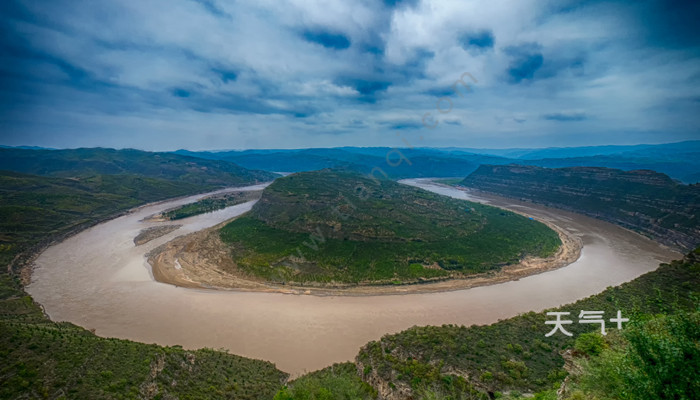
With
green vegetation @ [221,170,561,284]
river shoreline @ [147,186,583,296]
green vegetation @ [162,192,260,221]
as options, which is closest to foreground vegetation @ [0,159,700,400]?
river shoreline @ [147,186,583,296]

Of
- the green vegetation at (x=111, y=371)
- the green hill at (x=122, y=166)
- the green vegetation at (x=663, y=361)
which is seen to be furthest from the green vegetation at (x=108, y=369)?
the green hill at (x=122, y=166)

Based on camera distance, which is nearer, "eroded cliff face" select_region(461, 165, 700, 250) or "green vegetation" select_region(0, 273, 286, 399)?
"green vegetation" select_region(0, 273, 286, 399)

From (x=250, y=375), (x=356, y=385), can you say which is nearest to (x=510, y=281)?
(x=356, y=385)

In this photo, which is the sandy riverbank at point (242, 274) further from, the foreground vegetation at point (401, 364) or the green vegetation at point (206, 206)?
the green vegetation at point (206, 206)

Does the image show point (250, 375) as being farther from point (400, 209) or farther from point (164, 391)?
point (400, 209)

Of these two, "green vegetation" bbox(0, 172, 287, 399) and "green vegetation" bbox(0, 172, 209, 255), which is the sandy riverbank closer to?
"green vegetation" bbox(0, 172, 287, 399)

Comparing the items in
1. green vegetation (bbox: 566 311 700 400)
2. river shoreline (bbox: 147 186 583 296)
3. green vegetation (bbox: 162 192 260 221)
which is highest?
green vegetation (bbox: 566 311 700 400)

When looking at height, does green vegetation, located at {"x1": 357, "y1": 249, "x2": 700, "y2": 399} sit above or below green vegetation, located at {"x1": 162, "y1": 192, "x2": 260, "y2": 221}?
above
